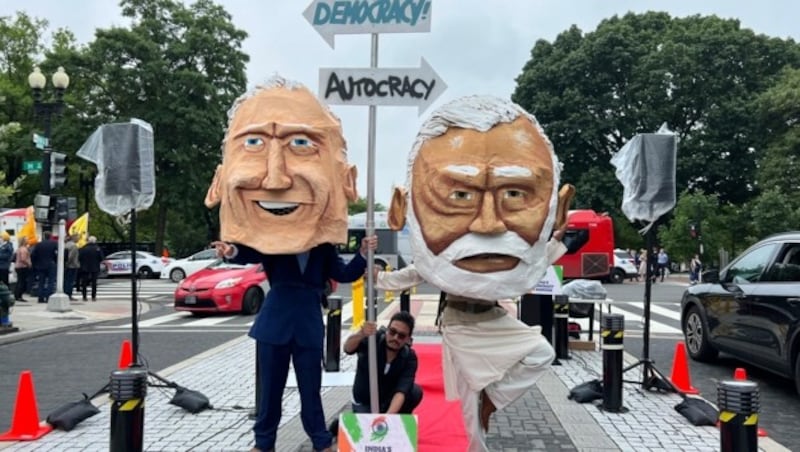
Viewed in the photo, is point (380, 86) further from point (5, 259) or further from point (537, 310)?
point (5, 259)

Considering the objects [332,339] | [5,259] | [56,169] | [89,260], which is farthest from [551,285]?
[89,260]

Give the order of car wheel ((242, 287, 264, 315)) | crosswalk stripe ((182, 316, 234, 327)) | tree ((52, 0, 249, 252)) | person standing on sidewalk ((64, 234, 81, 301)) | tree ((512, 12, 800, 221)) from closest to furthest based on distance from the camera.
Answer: crosswalk stripe ((182, 316, 234, 327)) → car wheel ((242, 287, 264, 315)) → person standing on sidewalk ((64, 234, 81, 301)) → tree ((52, 0, 249, 252)) → tree ((512, 12, 800, 221))

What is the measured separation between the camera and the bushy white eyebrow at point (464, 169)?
4398 mm

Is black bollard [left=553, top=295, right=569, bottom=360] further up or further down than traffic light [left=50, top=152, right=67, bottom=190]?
further down

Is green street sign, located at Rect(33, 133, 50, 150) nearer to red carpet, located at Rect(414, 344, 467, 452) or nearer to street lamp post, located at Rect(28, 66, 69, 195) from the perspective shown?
→ street lamp post, located at Rect(28, 66, 69, 195)

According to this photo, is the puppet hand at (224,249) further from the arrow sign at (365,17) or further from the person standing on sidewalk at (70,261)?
the person standing on sidewalk at (70,261)

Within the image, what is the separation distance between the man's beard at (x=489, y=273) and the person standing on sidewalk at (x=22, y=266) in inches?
659

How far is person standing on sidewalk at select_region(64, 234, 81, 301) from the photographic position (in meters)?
18.1

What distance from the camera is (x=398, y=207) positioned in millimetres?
4820

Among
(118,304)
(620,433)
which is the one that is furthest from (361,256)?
(118,304)

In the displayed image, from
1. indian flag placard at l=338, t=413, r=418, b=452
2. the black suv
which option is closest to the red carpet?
indian flag placard at l=338, t=413, r=418, b=452

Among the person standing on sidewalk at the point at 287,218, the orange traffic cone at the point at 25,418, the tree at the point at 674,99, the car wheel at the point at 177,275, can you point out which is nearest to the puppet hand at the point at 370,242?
the person standing on sidewalk at the point at 287,218

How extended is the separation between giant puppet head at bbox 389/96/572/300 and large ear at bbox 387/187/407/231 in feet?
0.38

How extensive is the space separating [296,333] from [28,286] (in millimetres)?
18807
